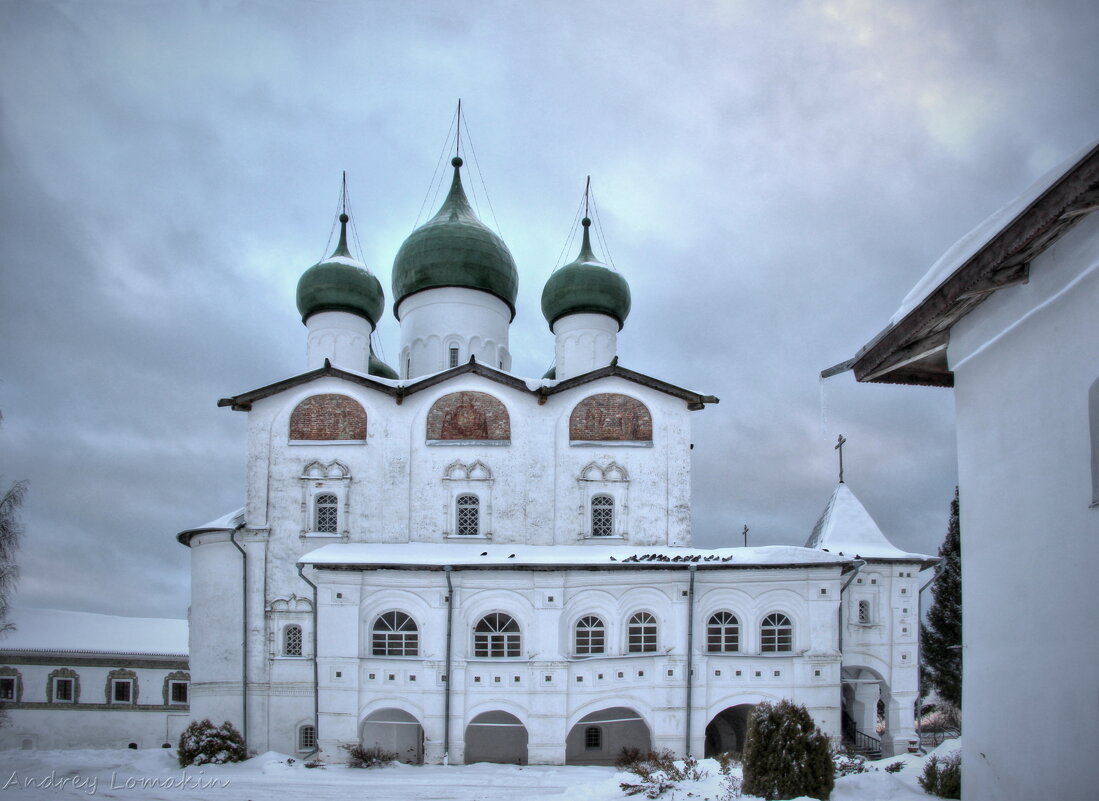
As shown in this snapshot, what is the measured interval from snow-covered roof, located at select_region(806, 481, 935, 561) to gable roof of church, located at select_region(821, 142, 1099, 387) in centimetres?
1425

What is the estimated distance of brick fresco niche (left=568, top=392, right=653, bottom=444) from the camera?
20531 mm

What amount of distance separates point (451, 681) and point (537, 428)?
6.03 m

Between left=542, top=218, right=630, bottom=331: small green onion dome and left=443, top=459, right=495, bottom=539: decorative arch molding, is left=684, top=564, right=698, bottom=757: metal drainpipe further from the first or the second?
left=542, top=218, right=630, bottom=331: small green onion dome

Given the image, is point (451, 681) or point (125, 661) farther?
point (125, 661)

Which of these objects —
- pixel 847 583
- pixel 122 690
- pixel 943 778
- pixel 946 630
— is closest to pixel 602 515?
pixel 847 583

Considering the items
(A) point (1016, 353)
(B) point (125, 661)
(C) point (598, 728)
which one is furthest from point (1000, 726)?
(B) point (125, 661)

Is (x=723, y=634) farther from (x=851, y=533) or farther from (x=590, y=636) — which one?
(x=851, y=533)

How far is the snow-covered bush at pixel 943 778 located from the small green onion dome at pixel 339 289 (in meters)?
18.5

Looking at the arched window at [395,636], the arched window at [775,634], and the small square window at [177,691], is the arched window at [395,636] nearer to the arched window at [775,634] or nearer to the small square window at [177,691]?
the arched window at [775,634]

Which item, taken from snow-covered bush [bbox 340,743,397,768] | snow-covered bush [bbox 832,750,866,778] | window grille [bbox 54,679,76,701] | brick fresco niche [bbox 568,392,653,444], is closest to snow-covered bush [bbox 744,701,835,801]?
snow-covered bush [bbox 832,750,866,778]

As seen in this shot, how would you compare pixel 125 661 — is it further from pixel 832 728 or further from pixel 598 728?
pixel 832 728

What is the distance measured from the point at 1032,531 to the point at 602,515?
1510 centimetres

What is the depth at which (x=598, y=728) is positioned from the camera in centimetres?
1956

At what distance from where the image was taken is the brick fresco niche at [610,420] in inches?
808
